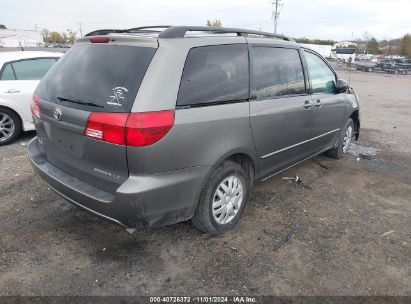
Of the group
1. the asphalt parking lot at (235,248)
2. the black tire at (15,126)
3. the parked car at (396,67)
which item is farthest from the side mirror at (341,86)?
the parked car at (396,67)

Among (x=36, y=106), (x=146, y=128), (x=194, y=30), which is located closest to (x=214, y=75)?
(x=194, y=30)

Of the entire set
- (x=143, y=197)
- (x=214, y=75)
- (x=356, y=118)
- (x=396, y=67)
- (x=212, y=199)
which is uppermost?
(x=214, y=75)

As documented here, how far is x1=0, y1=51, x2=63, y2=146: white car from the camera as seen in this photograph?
6.07 meters

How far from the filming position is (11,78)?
620 centimetres

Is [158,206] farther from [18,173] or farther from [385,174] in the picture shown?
[385,174]

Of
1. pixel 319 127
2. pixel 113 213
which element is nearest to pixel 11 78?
pixel 113 213

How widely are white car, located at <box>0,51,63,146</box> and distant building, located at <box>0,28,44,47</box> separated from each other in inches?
3044

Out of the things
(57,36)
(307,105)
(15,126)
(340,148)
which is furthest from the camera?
(57,36)

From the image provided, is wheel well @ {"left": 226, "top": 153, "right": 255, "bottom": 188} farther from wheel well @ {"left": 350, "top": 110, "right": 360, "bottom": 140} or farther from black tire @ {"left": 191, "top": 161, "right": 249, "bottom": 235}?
wheel well @ {"left": 350, "top": 110, "right": 360, "bottom": 140}

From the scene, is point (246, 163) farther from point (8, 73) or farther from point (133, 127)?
point (8, 73)

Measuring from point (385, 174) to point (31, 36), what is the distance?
9924 centimetres

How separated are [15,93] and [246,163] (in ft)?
15.1

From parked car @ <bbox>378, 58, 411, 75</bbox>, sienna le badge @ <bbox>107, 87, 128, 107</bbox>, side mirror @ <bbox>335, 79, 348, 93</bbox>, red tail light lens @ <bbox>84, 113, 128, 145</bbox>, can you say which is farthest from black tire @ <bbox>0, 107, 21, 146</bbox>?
parked car @ <bbox>378, 58, 411, 75</bbox>

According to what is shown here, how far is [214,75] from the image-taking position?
119 inches
